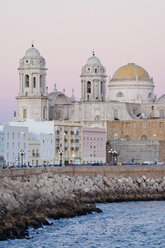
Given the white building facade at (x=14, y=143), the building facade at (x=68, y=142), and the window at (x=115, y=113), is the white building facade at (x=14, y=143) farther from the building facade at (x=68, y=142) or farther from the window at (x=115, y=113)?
the window at (x=115, y=113)

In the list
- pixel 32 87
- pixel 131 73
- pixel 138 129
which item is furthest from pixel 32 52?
pixel 131 73

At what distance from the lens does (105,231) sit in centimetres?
5844

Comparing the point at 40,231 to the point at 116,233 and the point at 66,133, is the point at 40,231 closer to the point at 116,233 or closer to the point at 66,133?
the point at 116,233

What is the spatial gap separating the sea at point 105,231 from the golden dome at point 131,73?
60.7m

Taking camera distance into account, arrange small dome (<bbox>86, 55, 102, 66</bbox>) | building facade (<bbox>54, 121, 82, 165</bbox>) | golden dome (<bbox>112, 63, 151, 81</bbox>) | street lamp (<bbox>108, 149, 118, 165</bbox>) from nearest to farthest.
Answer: building facade (<bbox>54, 121, 82, 165</bbox>), street lamp (<bbox>108, 149, 118, 165</bbox>), small dome (<bbox>86, 55, 102, 66</bbox>), golden dome (<bbox>112, 63, 151, 81</bbox>)

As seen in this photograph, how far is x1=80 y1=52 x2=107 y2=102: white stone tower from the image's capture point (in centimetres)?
12262

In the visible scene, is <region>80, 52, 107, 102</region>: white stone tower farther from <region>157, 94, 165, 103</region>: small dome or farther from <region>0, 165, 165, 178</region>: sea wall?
<region>0, 165, 165, 178</region>: sea wall

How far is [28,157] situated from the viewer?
10044 centimetres

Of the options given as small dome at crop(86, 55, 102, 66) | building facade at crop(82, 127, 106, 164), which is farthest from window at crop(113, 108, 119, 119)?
building facade at crop(82, 127, 106, 164)

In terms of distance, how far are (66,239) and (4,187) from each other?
8.73 m

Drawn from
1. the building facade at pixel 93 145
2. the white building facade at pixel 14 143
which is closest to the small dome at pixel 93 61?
the building facade at pixel 93 145

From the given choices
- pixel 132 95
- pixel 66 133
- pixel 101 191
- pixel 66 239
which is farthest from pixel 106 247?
pixel 132 95

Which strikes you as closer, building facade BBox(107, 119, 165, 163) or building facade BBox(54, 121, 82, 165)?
Result: building facade BBox(54, 121, 82, 165)

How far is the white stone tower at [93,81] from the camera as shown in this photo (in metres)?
123
